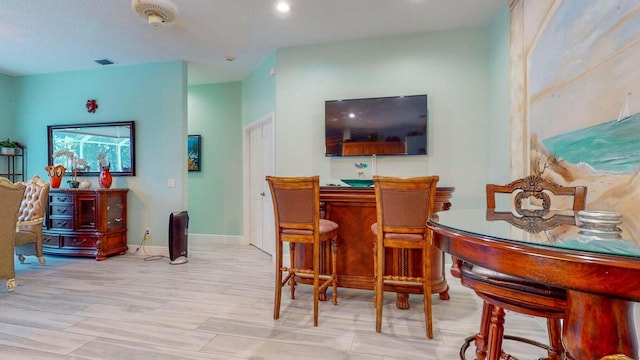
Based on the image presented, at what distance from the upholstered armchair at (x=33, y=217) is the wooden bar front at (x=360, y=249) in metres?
3.43

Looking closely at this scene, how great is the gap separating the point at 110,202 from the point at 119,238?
54 cm

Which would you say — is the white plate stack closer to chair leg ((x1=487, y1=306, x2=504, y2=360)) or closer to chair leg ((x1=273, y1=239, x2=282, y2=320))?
chair leg ((x1=487, y1=306, x2=504, y2=360))

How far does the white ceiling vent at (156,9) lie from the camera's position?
2.56 meters

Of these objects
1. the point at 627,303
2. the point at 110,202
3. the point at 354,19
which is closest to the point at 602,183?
the point at 627,303

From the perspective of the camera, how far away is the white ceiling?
294cm

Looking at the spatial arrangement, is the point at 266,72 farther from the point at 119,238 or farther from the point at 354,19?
the point at 119,238

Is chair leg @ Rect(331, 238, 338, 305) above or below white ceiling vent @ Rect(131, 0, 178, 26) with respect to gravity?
below

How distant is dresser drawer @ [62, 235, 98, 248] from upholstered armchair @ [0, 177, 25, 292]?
112 cm

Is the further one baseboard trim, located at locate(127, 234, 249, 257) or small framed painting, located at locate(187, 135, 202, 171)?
small framed painting, located at locate(187, 135, 202, 171)

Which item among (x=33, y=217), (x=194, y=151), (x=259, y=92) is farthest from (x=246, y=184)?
(x=33, y=217)

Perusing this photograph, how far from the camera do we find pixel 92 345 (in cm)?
196

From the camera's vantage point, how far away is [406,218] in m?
2.06

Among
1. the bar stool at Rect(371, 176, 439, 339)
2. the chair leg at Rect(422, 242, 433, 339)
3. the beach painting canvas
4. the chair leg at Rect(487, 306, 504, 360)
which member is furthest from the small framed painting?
the chair leg at Rect(487, 306, 504, 360)

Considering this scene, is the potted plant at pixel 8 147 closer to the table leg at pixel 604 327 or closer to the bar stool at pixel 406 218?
the bar stool at pixel 406 218
